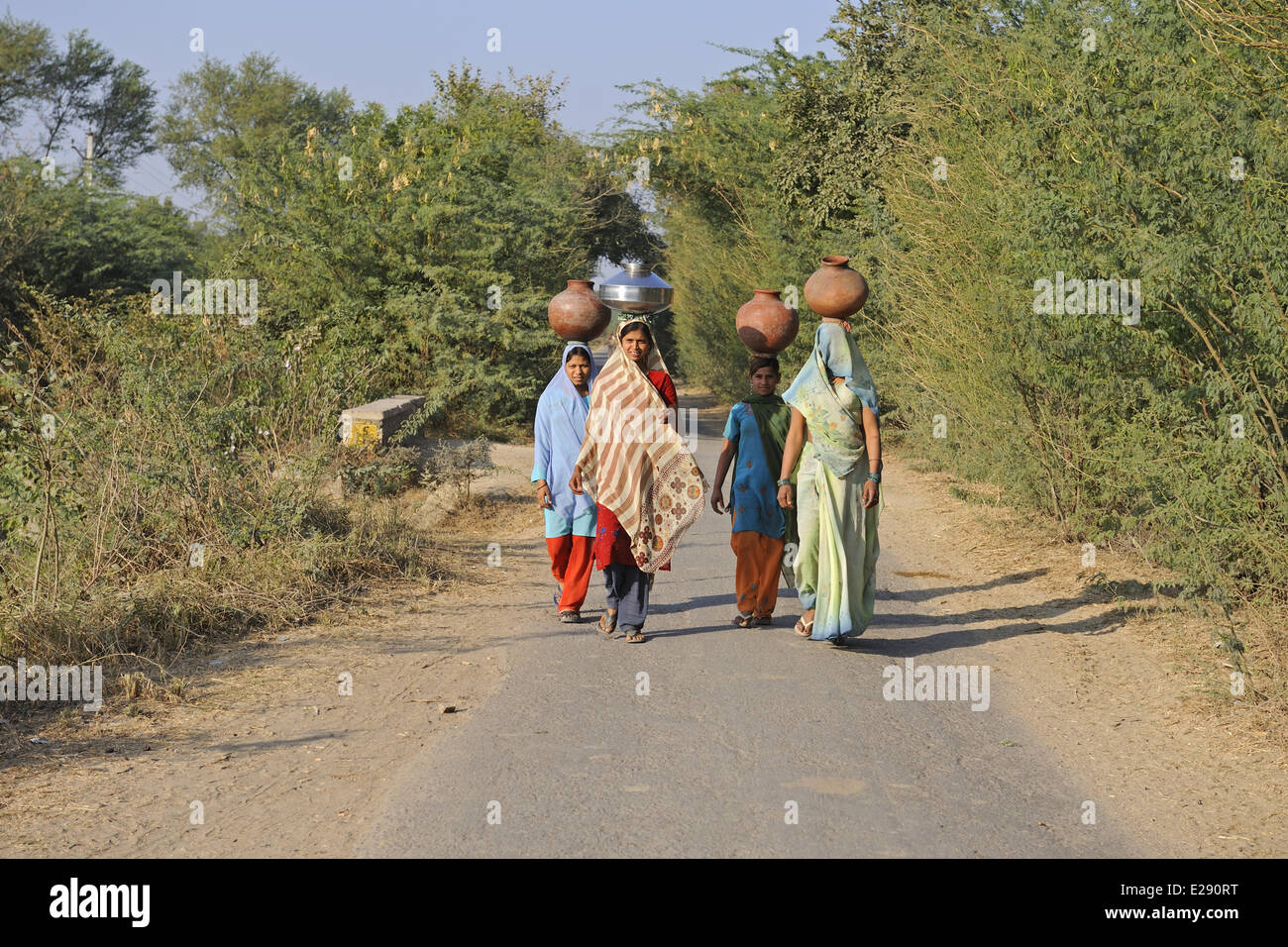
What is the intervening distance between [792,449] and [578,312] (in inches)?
68.3

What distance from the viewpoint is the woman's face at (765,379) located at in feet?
26.5

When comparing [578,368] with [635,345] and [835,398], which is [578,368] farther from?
[835,398]

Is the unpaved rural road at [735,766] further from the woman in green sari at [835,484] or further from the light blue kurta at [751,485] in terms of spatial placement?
the light blue kurta at [751,485]

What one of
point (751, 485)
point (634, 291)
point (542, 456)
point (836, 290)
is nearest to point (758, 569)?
point (751, 485)

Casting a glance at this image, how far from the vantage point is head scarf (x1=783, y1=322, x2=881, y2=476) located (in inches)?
287

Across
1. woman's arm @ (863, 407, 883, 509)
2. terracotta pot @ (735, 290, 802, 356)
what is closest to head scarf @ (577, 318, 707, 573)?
terracotta pot @ (735, 290, 802, 356)

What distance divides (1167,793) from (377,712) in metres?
3.56

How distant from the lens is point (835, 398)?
7.34 meters

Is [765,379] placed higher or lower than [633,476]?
higher

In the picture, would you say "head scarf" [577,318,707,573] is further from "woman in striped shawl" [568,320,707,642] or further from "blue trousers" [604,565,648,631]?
"blue trousers" [604,565,648,631]

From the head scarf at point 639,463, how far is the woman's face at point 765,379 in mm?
788

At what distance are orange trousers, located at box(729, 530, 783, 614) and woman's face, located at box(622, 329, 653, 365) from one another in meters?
1.29

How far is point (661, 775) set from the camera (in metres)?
5.02

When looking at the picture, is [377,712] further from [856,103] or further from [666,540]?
[856,103]
